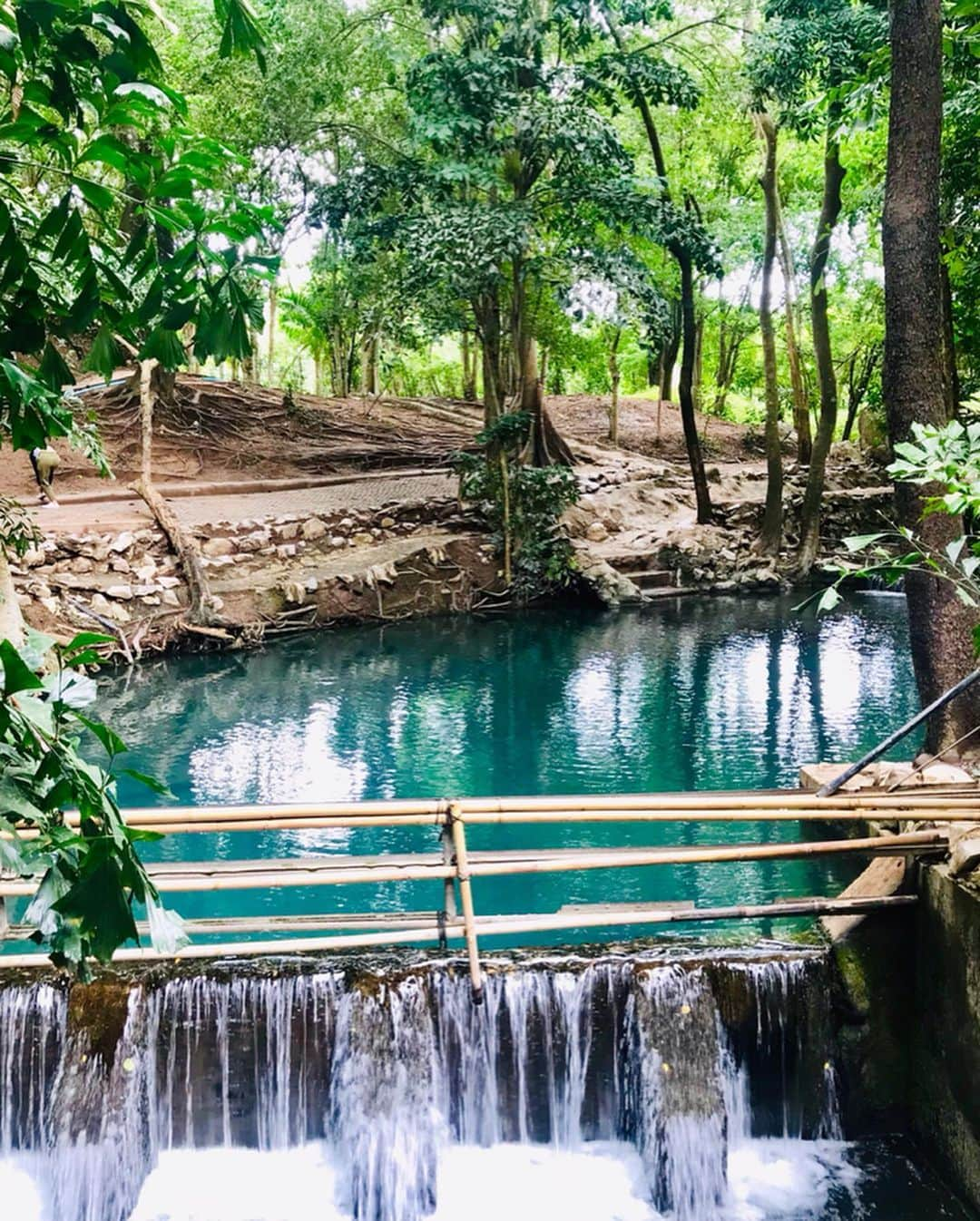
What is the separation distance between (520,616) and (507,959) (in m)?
11.7

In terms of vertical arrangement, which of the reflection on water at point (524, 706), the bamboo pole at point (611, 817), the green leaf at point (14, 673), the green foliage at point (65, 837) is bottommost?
the reflection on water at point (524, 706)

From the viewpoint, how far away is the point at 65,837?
1.24 meters

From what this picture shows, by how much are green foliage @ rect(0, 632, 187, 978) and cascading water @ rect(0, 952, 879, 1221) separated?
3650mm

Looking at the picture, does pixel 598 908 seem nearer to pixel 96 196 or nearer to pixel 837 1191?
pixel 837 1191

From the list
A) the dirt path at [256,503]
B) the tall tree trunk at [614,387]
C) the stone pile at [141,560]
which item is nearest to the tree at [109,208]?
the stone pile at [141,560]

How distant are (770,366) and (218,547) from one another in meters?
8.86

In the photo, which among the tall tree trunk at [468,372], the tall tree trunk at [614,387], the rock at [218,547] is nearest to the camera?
the rock at [218,547]

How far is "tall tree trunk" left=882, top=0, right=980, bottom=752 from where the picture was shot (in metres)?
6.12

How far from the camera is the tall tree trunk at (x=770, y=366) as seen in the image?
631 inches

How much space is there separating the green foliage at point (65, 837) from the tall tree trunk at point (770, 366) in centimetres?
1627

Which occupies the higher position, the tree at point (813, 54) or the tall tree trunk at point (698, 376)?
the tree at point (813, 54)

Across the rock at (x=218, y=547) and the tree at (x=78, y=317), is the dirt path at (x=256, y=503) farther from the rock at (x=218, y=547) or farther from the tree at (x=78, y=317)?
the tree at (x=78, y=317)

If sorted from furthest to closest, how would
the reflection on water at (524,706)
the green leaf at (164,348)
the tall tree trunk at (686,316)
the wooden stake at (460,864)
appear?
the tall tree trunk at (686,316) → the reflection on water at (524,706) → the wooden stake at (460,864) → the green leaf at (164,348)

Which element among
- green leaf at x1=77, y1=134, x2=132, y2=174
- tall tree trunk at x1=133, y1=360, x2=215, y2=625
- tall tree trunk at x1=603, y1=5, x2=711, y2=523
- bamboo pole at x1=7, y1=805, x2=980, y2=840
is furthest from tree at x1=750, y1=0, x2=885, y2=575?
green leaf at x1=77, y1=134, x2=132, y2=174
